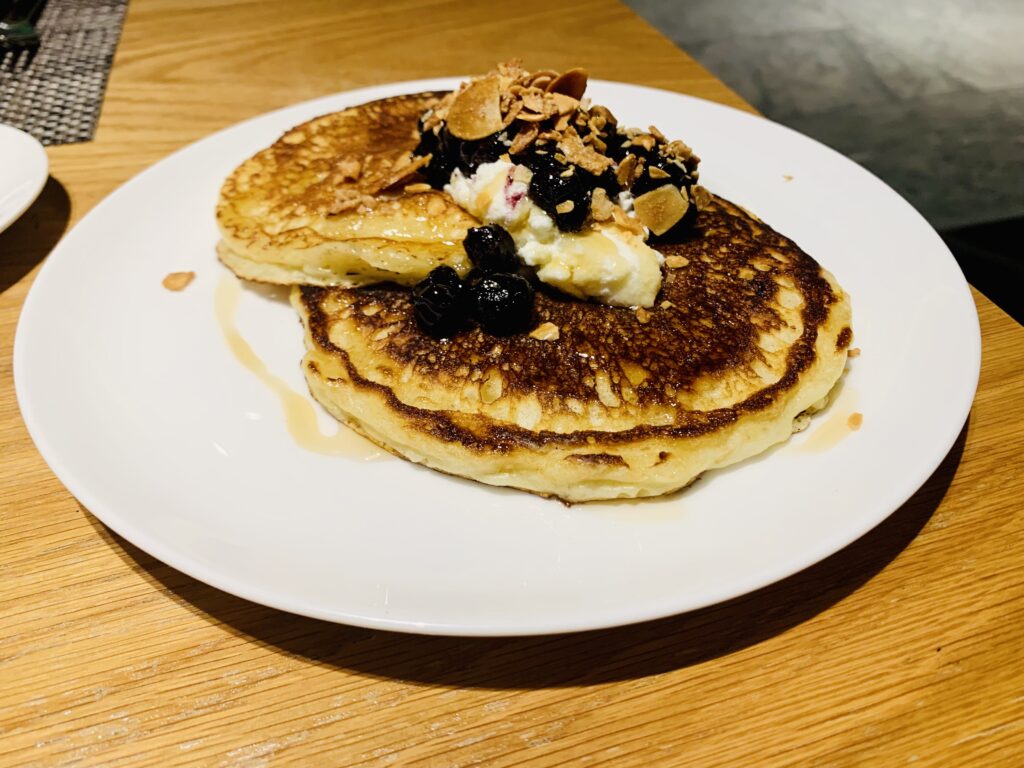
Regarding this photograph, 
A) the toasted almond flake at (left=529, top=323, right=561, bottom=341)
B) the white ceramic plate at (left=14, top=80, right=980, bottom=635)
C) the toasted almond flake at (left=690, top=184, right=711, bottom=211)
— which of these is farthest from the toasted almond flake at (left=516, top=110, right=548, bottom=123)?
the white ceramic plate at (left=14, top=80, right=980, bottom=635)

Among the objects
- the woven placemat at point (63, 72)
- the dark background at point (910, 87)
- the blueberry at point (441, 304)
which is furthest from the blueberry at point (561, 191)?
the woven placemat at point (63, 72)

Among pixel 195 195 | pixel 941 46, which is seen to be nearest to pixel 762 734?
pixel 195 195

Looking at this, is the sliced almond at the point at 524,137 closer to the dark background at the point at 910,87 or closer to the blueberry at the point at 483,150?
the blueberry at the point at 483,150

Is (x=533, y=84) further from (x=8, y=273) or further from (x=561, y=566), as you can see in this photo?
(x=8, y=273)

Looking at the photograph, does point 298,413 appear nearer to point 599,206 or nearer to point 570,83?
point 599,206

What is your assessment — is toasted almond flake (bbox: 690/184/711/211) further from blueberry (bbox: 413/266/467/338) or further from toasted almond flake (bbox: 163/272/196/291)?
toasted almond flake (bbox: 163/272/196/291)
